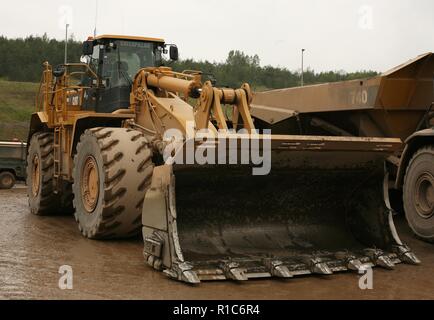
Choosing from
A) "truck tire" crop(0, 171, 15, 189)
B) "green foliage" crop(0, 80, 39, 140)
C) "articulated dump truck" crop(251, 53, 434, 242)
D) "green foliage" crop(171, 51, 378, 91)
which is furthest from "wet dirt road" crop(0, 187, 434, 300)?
"green foliage" crop(171, 51, 378, 91)

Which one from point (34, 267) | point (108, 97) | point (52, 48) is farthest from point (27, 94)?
point (34, 267)

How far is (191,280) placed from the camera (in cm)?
488

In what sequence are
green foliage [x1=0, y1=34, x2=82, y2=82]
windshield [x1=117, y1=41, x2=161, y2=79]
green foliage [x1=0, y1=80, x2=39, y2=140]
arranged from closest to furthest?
windshield [x1=117, y1=41, x2=161, y2=79]
green foliage [x1=0, y1=80, x2=39, y2=140]
green foliage [x1=0, y1=34, x2=82, y2=82]

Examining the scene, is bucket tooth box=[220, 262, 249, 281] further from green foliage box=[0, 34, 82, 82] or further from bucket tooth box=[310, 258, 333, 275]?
green foliage box=[0, 34, 82, 82]

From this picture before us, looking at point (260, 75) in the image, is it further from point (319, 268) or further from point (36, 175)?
point (319, 268)

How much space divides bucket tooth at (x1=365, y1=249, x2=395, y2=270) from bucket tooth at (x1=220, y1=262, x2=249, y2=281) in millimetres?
1374

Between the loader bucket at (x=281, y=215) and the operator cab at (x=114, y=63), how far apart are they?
3033mm

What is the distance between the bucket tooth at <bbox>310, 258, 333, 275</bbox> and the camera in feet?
17.5

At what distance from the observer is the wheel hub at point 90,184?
23.3 ft

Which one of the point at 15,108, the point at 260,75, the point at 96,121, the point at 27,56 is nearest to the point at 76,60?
the point at 27,56

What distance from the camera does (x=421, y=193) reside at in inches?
288

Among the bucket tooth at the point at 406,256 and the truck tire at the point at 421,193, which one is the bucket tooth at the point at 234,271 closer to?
the bucket tooth at the point at 406,256

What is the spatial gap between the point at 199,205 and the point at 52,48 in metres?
45.9

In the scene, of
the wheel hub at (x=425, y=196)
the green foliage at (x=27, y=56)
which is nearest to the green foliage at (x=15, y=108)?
the green foliage at (x=27, y=56)
